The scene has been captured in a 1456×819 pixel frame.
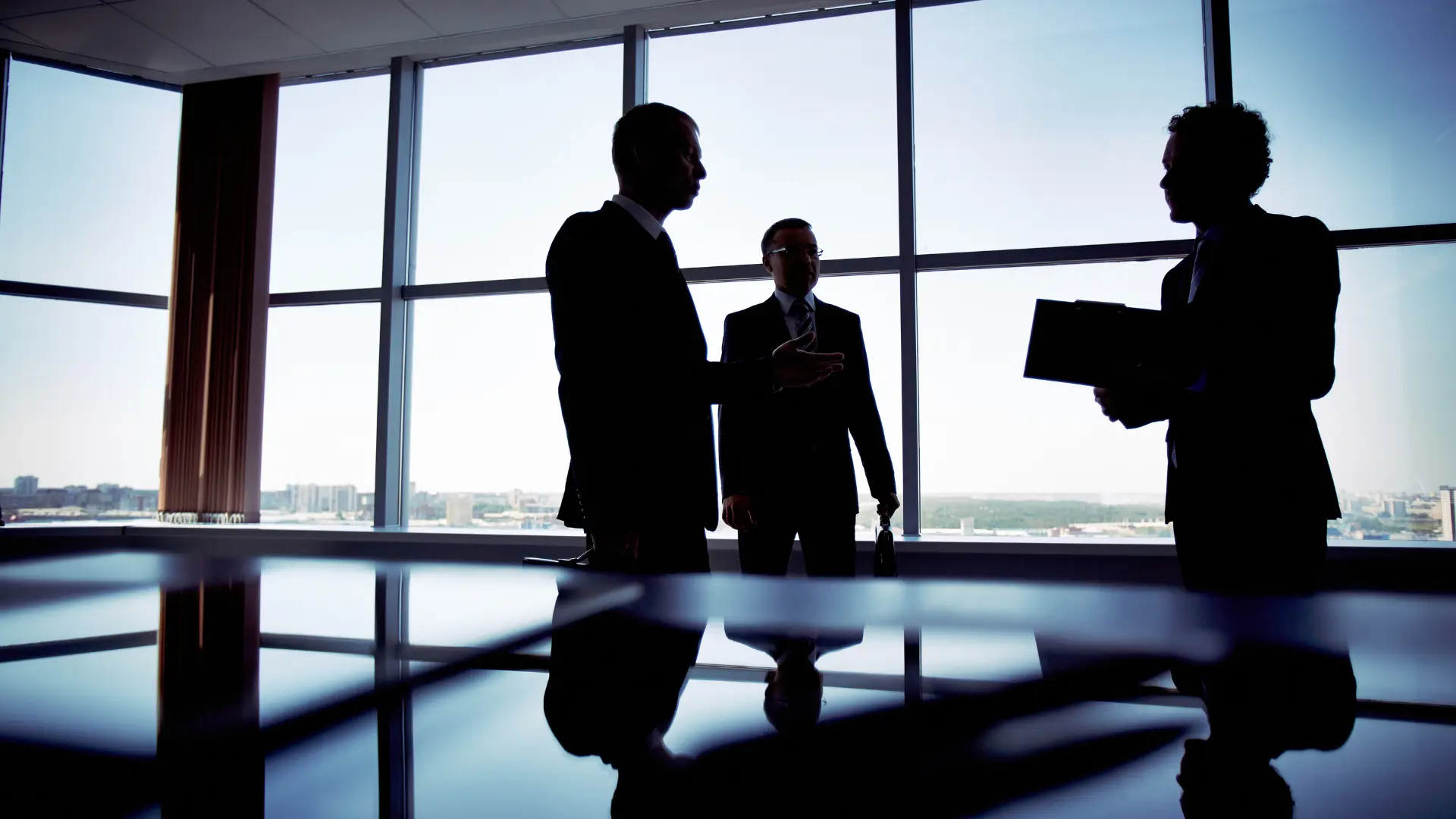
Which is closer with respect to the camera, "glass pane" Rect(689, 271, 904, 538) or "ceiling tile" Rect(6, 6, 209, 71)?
"glass pane" Rect(689, 271, 904, 538)

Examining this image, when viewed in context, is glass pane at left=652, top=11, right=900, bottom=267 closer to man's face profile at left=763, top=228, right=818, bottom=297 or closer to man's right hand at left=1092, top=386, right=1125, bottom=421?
man's face profile at left=763, top=228, right=818, bottom=297

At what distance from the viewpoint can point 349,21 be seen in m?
4.54

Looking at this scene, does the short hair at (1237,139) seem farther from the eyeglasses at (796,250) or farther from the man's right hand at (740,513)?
the man's right hand at (740,513)

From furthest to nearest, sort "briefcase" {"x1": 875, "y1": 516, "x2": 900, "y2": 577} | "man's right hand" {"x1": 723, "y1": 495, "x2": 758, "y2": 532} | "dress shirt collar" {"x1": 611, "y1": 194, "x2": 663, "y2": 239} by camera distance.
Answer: "briefcase" {"x1": 875, "y1": 516, "x2": 900, "y2": 577}, "man's right hand" {"x1": 723, "y1": 495, "x2": 758, "y2": 532}, "dress shirt collar" {"x1": 611, "y1": 194, "x2": 663, "y2": 239}

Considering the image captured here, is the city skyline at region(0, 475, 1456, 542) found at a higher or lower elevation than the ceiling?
lower

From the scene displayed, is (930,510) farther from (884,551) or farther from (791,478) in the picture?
(791,478)

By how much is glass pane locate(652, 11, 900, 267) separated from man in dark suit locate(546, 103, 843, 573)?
3.05 metres

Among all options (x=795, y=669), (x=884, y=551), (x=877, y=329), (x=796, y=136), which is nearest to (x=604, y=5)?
(x=796, y=136)

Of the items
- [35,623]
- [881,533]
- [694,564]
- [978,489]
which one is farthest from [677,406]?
[978,489]

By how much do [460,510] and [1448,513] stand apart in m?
4.96

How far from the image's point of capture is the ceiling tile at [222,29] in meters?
4.38

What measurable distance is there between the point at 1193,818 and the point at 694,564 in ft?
3.72

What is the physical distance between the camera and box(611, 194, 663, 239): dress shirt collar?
4.71ft

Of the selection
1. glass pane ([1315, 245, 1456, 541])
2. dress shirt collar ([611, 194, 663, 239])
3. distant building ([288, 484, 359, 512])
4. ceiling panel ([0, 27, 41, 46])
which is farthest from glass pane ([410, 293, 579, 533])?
glass pane ([1315, 245, 1456, 541])
